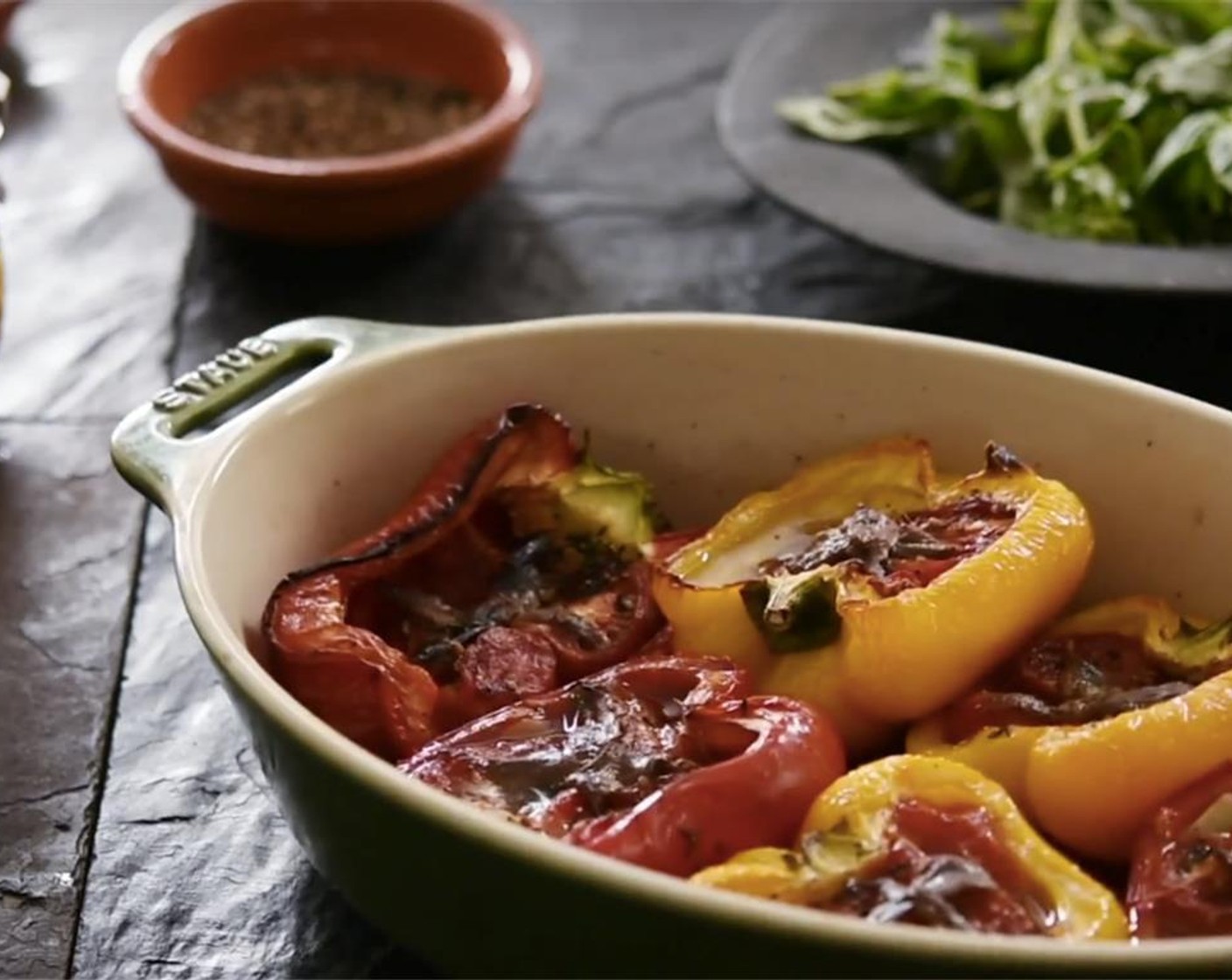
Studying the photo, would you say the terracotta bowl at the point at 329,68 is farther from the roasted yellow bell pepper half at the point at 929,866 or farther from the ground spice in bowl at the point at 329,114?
the roasted yellow bell pepper half at the point at 929,866

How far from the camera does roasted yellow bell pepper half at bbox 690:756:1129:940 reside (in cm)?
69

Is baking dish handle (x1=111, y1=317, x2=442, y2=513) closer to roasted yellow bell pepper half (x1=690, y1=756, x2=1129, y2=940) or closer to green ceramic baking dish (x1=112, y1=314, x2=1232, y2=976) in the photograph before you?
green ceramic baking dish (x1=112, y1=314, x2=1232, y2=976)

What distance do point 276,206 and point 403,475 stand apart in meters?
0.45

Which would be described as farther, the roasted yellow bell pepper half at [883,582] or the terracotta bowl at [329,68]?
the terracotta bowl at [329,68]

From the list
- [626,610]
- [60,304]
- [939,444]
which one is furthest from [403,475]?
[60,304]

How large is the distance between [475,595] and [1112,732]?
34 cm

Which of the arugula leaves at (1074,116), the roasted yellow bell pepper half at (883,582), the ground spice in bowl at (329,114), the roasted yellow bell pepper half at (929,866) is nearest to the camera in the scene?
the roasted yellow bell pepper half at (929,866)

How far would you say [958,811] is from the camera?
743 millimetres

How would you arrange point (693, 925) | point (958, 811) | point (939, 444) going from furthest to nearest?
point (939, 444)
point (958, 811)
point (693, 925)

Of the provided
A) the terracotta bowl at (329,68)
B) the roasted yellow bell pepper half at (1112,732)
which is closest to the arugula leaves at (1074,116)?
the terracotta bowl at (329,68)

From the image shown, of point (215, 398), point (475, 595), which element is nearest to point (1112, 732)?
point (475, 595)

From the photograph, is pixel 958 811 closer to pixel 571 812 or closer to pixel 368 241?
pixel 571 812

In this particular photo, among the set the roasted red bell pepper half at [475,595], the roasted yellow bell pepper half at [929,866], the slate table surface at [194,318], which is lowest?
the slate table surface at [194,318]

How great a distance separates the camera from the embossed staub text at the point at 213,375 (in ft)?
3.03
